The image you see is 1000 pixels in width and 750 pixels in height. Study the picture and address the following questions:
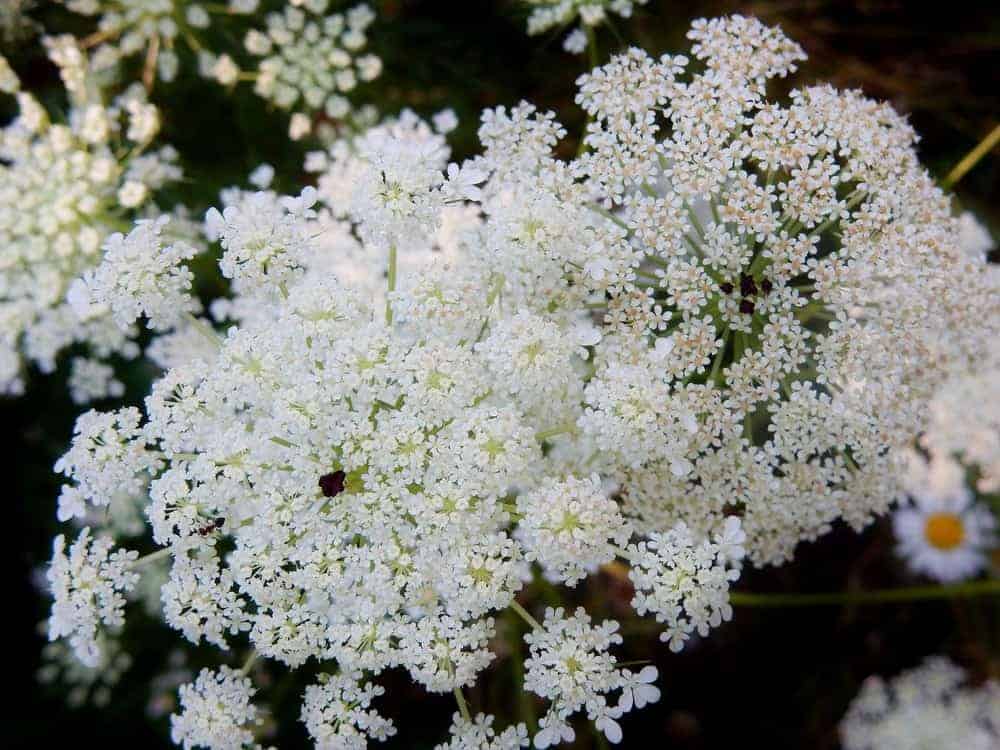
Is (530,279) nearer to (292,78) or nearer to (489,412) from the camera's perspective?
(489,412)

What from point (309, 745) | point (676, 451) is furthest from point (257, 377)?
point (309, 745)

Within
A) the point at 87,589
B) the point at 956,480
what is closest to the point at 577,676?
the point at 87,589

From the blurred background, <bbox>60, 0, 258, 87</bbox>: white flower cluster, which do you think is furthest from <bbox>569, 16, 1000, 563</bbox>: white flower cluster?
<bbox>60, 0, 258, 87</bbox>: white flower cluster

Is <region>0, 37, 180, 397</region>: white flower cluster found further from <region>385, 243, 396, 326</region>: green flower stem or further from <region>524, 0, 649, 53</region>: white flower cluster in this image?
<region>524, 0, 649, 53</region>: white flower cluster

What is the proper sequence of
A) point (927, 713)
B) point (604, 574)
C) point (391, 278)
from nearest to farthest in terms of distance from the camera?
1. point (391, 278)
2. point (927, 713)
3. point (604, 574)

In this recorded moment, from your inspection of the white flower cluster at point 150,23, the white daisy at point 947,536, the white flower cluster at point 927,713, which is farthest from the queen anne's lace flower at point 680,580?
the white daisy at point 947,536

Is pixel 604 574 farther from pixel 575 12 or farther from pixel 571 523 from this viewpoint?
pixel 575 12

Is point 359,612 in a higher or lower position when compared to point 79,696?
higher

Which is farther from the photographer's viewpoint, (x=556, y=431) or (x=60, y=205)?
(x=60, y=205)
